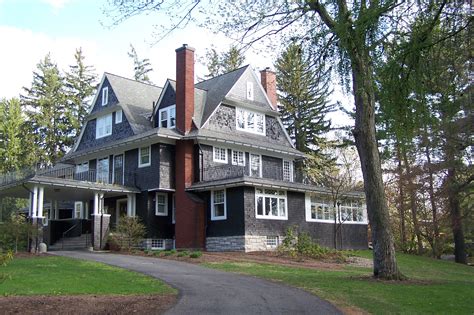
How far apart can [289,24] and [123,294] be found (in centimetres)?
821

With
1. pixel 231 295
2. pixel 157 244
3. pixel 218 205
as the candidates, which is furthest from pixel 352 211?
pixel 231 295

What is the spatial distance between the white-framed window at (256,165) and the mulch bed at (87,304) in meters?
19.6

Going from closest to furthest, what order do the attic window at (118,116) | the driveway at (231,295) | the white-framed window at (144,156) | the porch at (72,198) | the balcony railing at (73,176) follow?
the driveway at (231,295), the porch at (72,198), the balcony railing at (73,176), the white-framed window at (144,156), the attic window at (118,116)

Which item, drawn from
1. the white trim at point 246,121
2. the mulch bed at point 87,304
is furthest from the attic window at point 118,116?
the mulch bed at point 87,304

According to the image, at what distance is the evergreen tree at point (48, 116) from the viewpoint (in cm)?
5088

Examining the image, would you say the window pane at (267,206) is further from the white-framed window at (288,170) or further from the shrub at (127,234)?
the shrub at (127,234)

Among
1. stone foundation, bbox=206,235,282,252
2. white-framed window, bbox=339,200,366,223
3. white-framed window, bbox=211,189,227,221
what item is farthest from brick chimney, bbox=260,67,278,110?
stone foundation, bbox=206,235,282,252

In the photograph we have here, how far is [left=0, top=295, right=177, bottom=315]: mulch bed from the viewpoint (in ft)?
29.1

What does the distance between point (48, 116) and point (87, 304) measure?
44.8 m

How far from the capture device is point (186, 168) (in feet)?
89.9

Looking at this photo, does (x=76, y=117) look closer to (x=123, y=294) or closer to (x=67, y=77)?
(x=67, y=77)

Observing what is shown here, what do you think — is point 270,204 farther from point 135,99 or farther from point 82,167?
point 82,167

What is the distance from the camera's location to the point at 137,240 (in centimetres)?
2573

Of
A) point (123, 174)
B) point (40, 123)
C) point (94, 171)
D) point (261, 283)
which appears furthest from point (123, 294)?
point (40, 123)
